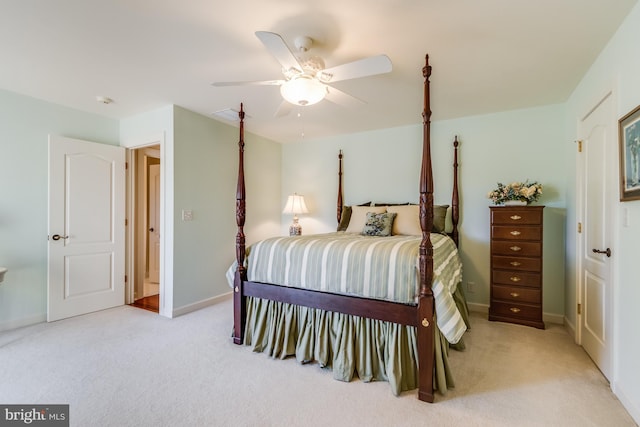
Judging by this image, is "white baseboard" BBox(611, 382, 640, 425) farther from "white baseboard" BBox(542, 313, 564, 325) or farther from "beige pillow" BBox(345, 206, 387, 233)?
"beige pillow" BBox(345, 206, 387, 233)

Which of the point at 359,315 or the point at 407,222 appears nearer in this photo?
the point at 359,315

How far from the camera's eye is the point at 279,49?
1.70 metres

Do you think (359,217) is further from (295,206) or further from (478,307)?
(478,307)

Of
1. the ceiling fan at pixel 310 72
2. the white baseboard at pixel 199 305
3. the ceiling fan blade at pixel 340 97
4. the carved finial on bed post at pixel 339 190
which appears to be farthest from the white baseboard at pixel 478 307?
the white baseboard at pixel 199 305

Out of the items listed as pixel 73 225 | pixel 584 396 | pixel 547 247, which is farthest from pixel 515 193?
pixel 73 225

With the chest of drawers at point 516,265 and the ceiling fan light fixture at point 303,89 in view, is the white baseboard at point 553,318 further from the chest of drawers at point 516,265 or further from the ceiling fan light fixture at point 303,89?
the ceiling fan light fixture at point 303,89

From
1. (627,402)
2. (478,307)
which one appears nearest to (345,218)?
(478,307)

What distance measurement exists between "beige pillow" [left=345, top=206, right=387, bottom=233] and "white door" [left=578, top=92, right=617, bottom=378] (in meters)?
1.90

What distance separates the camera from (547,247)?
324cm

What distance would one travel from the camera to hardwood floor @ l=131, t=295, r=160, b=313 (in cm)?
361

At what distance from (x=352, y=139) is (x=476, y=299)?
2744 millimetres

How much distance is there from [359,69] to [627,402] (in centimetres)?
258

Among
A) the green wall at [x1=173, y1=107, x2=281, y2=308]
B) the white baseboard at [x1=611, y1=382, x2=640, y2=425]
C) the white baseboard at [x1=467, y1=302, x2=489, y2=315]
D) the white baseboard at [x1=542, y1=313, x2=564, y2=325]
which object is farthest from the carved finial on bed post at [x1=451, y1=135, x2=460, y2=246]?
the green wall at [x1=173, y1=107, x2=281, y2=308]

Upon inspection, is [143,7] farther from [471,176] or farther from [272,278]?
[471,176]
